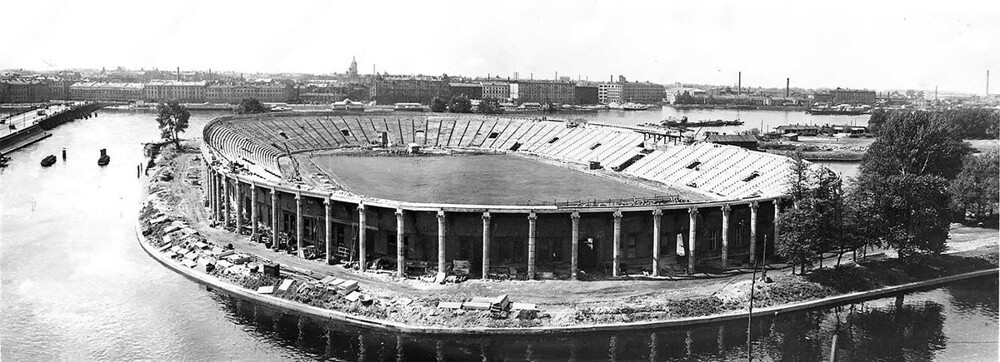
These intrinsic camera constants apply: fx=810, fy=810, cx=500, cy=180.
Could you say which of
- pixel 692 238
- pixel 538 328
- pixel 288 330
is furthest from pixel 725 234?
pixel 288 330

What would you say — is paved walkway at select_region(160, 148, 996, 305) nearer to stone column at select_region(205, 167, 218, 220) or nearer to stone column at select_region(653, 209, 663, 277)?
stone column at select_region(653, 209, 663, 277)

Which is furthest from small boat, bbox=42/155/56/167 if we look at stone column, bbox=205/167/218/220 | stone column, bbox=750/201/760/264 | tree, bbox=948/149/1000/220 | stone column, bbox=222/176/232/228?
tree, bbox=948/149/1000/220

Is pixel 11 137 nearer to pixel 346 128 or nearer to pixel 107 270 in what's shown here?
pixel 346 128

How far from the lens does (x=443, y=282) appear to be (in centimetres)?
4575

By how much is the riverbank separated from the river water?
759 mm

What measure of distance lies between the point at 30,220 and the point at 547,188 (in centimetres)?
4365

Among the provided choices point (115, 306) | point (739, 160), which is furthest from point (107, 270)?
point (739, 160)

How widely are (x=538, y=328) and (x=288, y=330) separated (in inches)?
499

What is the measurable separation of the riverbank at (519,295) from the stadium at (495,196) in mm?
1867

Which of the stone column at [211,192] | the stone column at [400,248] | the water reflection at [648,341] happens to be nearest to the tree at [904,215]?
the water reflection at [648,341]

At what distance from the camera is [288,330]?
41.0 metres

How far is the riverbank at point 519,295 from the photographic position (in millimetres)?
40781

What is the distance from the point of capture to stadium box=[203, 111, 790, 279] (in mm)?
48062

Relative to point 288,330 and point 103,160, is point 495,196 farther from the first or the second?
point 103,160
